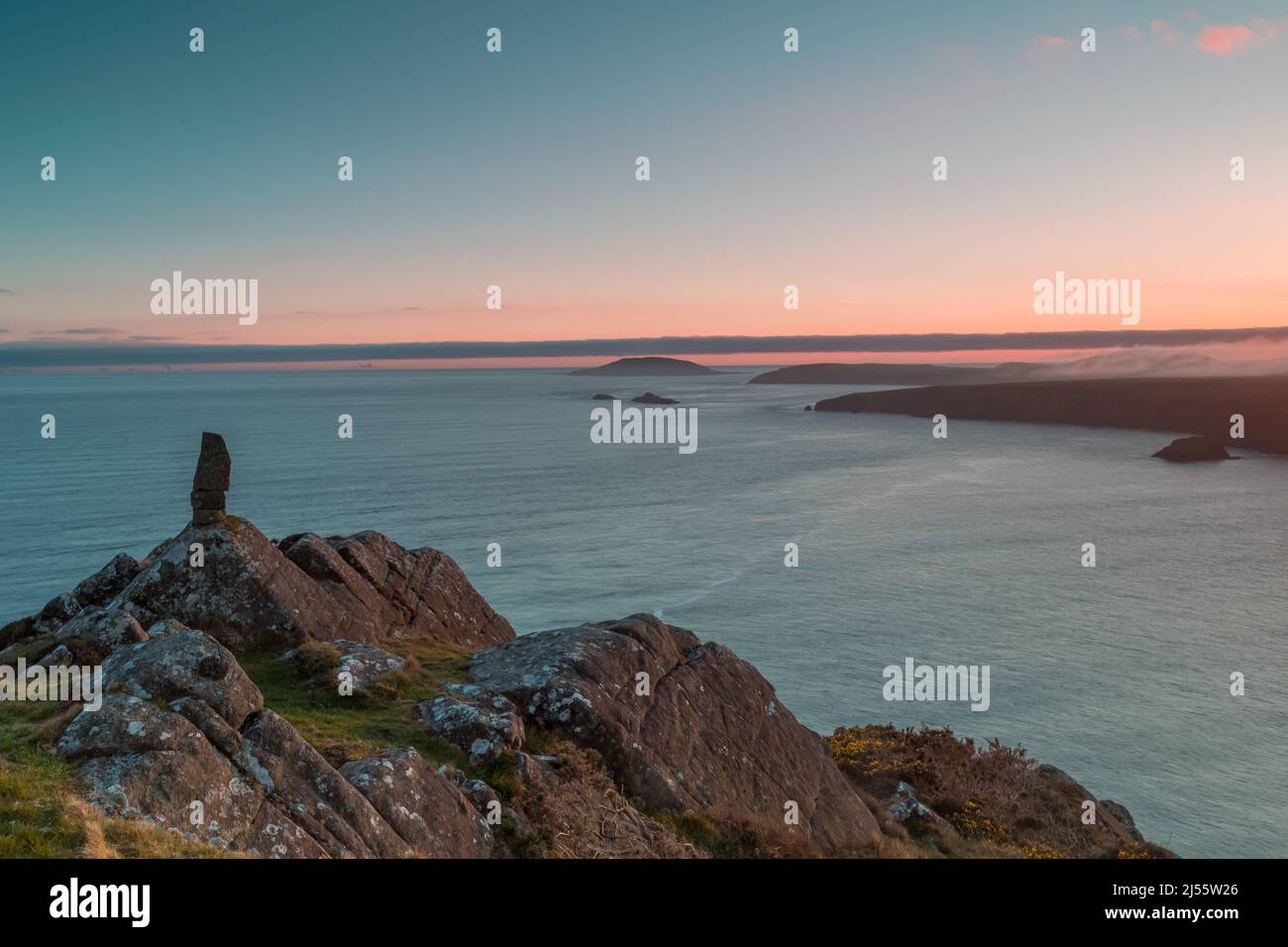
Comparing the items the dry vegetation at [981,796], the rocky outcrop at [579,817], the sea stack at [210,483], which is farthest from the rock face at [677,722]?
the sea stack at [210,483]

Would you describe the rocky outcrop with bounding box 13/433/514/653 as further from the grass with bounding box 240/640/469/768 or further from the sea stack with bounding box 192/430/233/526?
the grass with bounding box 240/640/469/768

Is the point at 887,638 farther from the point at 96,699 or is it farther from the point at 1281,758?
the point at 96,699

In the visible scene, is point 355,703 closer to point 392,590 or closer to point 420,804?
point 420,804

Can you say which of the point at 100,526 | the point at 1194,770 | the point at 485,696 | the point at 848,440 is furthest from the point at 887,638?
the point at 848,440

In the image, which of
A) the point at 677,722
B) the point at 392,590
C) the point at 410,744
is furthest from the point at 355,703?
the point at 392,590

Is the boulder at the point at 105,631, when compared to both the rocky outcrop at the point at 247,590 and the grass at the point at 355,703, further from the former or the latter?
the grass at the point at 355,703

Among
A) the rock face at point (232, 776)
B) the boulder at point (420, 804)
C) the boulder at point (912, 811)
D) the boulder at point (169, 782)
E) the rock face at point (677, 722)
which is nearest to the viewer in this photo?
the boulder at point (169, 782)
